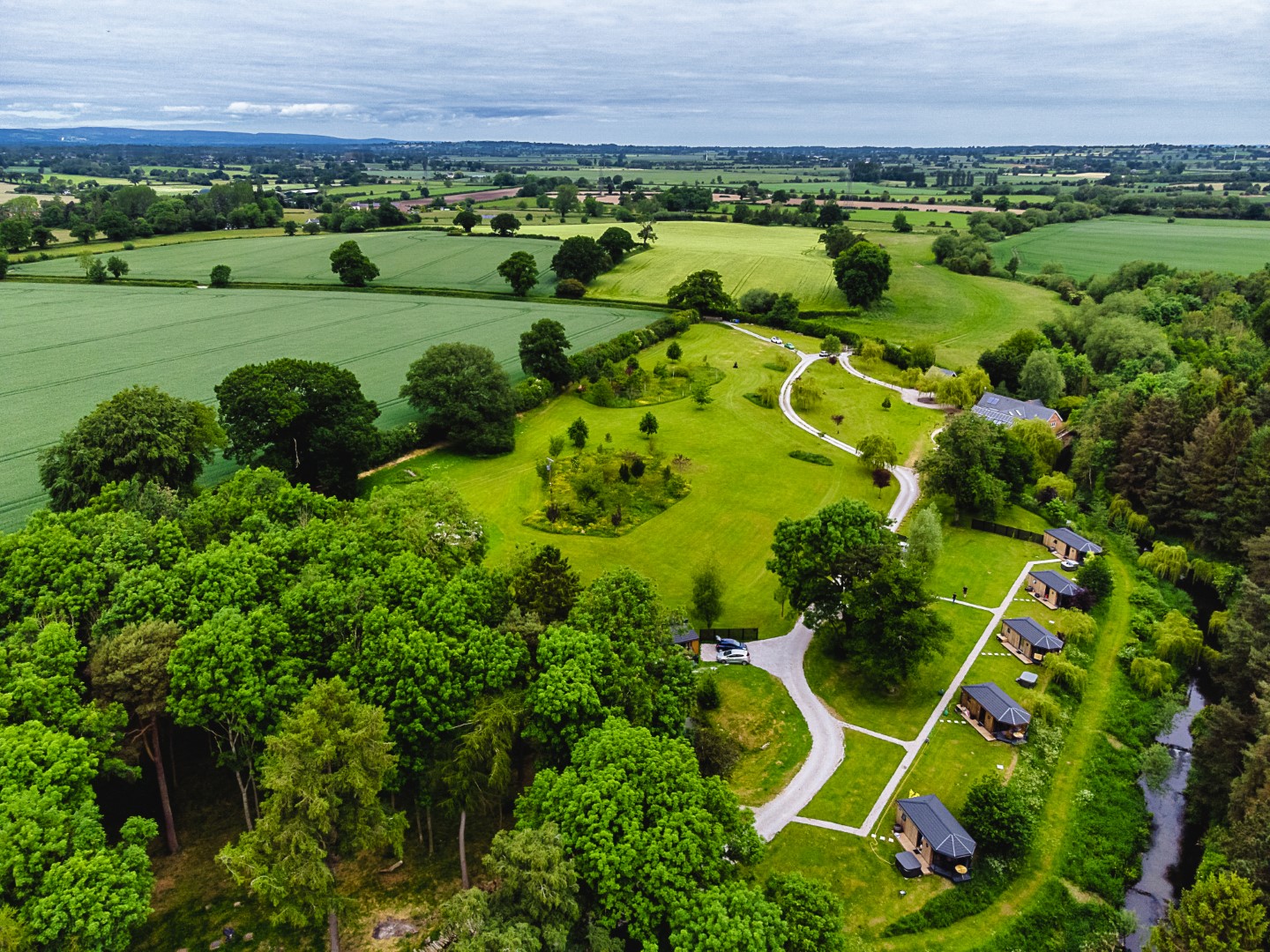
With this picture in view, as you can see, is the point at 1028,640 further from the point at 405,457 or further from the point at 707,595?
the point at 405,457

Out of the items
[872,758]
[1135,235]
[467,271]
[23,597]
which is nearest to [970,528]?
[872,758]

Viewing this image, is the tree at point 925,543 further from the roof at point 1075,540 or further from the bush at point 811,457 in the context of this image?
the bush at point 811,457

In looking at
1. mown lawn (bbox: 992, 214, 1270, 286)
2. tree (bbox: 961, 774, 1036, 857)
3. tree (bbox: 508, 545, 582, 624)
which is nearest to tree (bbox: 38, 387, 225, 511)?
tree (bbox: 508, 545, 582, 624)

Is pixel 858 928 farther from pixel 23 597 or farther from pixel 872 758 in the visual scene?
pixel 23 597

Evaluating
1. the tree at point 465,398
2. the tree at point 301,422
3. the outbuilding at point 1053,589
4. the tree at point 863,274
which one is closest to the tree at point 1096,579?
the outbuilding at point 1053,589

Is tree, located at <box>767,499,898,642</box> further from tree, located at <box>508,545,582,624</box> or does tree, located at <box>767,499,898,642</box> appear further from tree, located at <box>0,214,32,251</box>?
tree, located at <box>0,214,32,251</box>

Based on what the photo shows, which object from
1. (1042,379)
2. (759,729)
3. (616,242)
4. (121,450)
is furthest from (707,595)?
(616,242)
